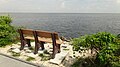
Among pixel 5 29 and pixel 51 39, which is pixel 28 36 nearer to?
pixel 51 39

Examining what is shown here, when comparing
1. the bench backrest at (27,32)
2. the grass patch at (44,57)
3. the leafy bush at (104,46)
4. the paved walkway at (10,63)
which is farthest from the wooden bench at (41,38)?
the paved walkway at (10,63)

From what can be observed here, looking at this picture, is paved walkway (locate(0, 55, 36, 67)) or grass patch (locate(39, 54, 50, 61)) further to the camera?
grass patch (locate(39, 54, 50, 61))

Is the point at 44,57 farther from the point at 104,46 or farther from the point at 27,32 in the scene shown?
the point at 104,46

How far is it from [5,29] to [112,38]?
785cm

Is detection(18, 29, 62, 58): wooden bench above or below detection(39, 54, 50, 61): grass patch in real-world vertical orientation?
above

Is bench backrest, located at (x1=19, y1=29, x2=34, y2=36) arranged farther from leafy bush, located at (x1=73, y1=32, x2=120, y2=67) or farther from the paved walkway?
leafy bush, located at (x1=73, y1=32, x2=120, y2=67)

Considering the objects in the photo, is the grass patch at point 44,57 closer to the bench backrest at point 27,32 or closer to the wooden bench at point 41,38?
the wooden bench at point 41,38

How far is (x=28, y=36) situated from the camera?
10555mm

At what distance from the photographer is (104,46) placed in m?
7.05

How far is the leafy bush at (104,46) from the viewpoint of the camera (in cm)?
650

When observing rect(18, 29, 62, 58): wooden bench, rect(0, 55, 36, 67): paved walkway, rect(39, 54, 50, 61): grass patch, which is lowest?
rect(39, 54, 50, 61): grass patch

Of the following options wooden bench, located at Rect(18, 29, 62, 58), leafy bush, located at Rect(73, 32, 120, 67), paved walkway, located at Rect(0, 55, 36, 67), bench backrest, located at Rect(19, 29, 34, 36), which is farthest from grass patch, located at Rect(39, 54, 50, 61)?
leafy bush, located at Rect(73, 32, 120, 67)

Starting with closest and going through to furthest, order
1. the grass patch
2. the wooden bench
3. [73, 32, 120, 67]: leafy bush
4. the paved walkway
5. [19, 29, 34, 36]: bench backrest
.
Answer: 1. [73, 32, 120, 67]: leafy bush
2. the paved walkway
3. the grass patch
4. the wooden bench
5. [19, 29, 34, 36]: bench backrest

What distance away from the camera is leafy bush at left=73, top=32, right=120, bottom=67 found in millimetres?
6496
